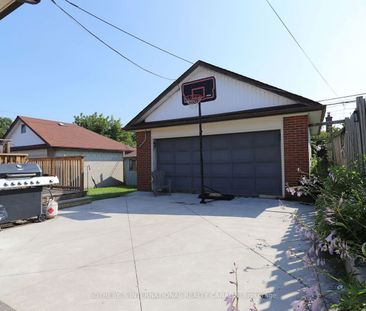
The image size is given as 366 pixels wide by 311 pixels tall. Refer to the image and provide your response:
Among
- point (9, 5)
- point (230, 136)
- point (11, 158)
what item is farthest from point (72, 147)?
point (9, 5)

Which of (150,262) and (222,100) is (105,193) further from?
(150,262)

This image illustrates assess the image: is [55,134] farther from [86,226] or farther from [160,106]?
[86,226]

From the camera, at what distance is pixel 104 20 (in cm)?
984

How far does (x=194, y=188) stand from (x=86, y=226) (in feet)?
19.3

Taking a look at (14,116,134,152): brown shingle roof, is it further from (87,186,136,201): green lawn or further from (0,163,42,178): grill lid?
(0,163,42,178): grill lid

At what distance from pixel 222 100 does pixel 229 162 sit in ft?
8.03

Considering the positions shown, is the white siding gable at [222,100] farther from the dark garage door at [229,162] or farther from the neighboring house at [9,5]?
the neighboring house at [9,5]

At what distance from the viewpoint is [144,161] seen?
511 inches

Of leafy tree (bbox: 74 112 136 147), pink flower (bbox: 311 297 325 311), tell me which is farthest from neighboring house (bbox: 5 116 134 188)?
leafy tree (bbox: 74 112 136 147)

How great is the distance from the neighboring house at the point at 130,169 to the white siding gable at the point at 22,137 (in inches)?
223

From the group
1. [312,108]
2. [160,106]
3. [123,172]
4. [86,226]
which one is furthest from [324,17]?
[123,172]

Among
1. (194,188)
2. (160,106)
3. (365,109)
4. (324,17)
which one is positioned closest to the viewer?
(365,109)

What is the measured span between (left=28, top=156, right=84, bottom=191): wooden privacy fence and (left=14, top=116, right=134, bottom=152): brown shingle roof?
13.0ft

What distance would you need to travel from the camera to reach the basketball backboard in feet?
37.6
